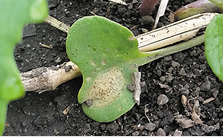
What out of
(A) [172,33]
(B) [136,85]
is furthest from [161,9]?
(B) [136,85]

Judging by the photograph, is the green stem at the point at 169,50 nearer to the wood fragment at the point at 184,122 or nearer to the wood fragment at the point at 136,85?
the wood fragment at the point at 136,85

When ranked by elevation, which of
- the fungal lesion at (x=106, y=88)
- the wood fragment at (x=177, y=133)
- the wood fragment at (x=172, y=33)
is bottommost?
the wood fragment at (x=177, y=133)

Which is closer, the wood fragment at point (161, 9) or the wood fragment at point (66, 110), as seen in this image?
the wood fragment at point (66, 110)

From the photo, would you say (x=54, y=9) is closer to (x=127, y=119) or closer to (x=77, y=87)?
(x=77, y=87)

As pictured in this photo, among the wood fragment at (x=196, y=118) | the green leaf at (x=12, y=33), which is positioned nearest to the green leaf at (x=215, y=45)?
the wood fragment at (x=196, y=118)

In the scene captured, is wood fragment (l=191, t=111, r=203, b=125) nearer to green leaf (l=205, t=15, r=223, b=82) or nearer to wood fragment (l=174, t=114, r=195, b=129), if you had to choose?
wood fragment (l=174, t=114, r=195, b=129)

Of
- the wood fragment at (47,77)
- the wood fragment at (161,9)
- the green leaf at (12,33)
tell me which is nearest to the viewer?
the green leaf at (12,33)

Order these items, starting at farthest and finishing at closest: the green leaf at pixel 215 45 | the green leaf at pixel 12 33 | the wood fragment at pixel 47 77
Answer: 1. the wood fragment at pixel 47 77
2. the green leaf at pixel 215 45
3. the green leaf at pixel 12 33
